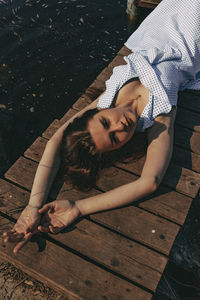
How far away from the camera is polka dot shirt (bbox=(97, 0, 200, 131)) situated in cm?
380

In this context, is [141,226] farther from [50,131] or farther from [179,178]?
[50,131]

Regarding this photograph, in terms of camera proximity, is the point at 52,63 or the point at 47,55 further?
the point at 47,55

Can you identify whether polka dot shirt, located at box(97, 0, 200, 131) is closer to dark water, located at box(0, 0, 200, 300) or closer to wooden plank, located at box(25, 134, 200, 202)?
wooden plank, located at box(25, 134, 200, 202)

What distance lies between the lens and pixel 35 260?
3.01 m

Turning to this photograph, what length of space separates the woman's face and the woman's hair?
0.24 feet

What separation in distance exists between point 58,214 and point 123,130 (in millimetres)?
1200

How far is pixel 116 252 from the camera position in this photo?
302 cm

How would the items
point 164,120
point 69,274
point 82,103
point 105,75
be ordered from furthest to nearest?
point 105,75
point 82,103
point 164,120
point 69,274

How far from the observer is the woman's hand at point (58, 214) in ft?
10.3

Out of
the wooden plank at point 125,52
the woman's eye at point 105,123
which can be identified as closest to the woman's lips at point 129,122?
the woman's eye at point 105,123

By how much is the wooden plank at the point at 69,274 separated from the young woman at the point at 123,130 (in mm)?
156

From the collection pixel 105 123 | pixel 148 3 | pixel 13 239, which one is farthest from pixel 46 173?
pixel 148 3

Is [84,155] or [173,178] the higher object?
[84,155]

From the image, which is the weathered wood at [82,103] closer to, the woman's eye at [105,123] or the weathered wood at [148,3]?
the woman's eye at [105,123]
